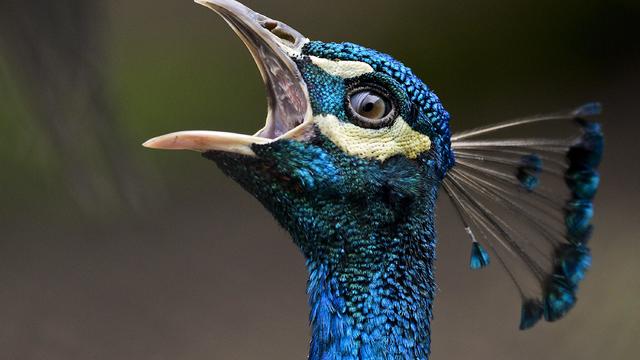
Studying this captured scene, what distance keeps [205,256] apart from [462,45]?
3.60 feet

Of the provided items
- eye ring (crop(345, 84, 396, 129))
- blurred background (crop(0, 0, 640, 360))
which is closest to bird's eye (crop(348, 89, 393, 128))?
eye ring (crop(345, 84, 396, 129))

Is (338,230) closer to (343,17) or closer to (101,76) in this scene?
(101,76)

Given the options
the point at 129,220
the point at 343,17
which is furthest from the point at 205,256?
the point at 343,17

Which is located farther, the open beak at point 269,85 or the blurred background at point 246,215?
the blurred background at point 246,215

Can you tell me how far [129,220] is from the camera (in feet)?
11.8

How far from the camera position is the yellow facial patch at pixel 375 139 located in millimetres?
1349

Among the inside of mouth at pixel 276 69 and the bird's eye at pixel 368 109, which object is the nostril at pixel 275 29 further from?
the bird's eye at pixel 368 109

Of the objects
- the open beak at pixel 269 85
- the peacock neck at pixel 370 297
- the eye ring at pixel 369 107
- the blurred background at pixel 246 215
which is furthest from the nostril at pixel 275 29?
the blurred background at pixel 246 215

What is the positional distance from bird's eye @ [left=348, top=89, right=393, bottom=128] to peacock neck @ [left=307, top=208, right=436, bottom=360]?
139 millimetres

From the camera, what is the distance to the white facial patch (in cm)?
136

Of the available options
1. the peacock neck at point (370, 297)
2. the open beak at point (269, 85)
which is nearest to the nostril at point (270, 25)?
the open beak at point (269, 85)

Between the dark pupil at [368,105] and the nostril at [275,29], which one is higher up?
the nostril at [275,29]

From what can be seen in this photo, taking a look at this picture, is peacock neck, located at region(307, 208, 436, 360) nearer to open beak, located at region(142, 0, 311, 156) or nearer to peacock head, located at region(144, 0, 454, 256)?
peacock head, located at region(144, 0, 454, 256)

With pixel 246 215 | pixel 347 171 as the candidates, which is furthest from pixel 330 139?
pixel 246 215
